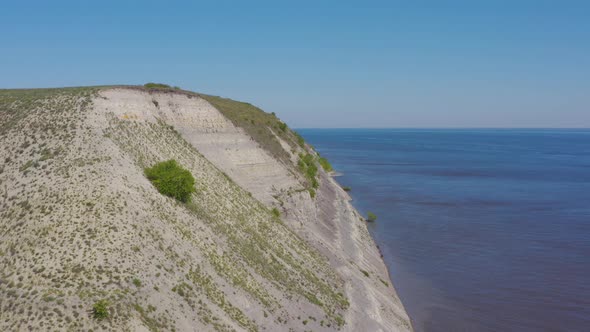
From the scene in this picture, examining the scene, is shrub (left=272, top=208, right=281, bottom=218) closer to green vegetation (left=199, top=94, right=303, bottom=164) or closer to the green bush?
green vegetation (left=199, top=94, right=303, bottom=164)

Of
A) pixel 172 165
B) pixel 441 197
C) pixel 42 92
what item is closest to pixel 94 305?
pixel 172 165

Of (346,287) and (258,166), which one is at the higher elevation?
(258,166)

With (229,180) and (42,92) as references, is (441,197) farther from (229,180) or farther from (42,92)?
(42,92)

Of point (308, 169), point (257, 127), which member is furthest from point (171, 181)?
point (308, 169)

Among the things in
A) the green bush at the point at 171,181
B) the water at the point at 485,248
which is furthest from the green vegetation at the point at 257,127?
the green bush at the point at 171,181

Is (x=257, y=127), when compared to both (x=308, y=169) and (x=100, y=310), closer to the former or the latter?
(x=308, y=169)

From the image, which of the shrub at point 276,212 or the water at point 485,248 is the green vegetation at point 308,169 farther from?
the shrub at point 276,212

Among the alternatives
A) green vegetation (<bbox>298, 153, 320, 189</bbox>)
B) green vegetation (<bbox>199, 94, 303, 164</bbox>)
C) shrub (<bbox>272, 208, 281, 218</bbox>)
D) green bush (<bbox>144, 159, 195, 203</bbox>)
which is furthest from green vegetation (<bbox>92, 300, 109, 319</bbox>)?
green vegetation (<bbox>298, 153, 320, 189</bbox>)
